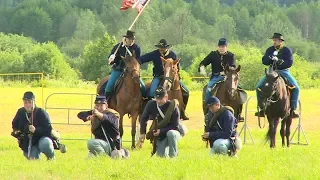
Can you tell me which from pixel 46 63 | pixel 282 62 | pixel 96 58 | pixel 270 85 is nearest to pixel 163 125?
pixel 270 85

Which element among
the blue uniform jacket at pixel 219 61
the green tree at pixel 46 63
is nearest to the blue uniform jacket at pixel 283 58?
the blue uniform jacket at pixel 219 61


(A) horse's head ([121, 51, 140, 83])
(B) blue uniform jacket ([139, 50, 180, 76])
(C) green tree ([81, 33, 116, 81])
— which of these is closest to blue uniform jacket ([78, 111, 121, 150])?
(A) horse's head ([121, 51, 140, 83])

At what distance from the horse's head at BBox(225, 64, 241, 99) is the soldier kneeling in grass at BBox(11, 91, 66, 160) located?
5938 mm

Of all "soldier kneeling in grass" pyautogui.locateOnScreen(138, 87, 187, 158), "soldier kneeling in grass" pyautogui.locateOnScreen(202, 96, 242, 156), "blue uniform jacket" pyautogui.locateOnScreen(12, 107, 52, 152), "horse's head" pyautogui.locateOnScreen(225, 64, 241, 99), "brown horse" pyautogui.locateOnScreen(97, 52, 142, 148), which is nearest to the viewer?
"soldier kneeling in grass" pyautogui.locateOnScreen(202, 96, 242, 156)

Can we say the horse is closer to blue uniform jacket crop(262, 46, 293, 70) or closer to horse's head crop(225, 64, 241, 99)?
blue uniform jacket crop(262, 46, 293, 70)

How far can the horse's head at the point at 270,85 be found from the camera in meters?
20.7

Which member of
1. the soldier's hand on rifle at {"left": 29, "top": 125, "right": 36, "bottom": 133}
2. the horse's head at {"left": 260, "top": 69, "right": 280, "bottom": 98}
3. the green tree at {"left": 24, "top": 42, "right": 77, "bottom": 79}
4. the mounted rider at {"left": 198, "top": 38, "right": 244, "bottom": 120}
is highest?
the mounted rider at {"left": 198, "top": 38, "right": 244, "bottom": 120}

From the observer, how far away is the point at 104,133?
15.7 m

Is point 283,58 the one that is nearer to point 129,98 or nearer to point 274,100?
point 274,100

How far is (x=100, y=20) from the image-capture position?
151375mm

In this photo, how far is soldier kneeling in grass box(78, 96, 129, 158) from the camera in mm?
15547

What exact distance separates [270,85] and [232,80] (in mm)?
975

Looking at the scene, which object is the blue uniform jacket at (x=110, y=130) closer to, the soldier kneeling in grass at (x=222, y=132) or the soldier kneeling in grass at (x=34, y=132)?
the soldier kneeling in grass at (x=34, y=132)

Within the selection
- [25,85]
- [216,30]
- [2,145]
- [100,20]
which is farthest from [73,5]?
[2,145]
